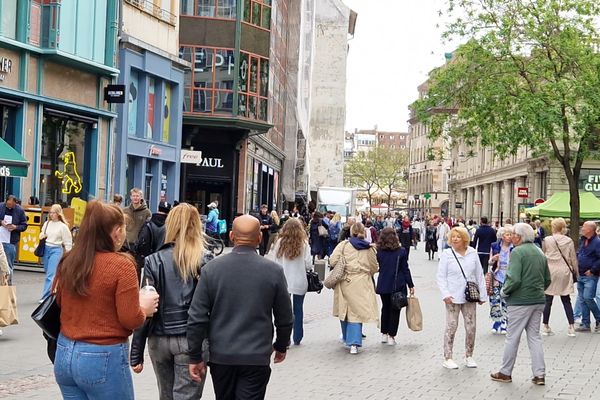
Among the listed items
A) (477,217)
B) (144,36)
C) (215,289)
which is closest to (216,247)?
(144,36)

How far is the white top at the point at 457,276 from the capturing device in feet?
39.8

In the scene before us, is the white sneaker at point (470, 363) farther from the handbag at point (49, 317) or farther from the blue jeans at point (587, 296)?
the handbag at point (49, 317)

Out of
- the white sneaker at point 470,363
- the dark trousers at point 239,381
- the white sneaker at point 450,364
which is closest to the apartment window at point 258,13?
the white sneaker at point 470,363

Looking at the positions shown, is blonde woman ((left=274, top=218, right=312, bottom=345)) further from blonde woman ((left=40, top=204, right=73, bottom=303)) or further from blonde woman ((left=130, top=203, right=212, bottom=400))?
blonde woman ((left=130, top=203, right=212, bottom=400))

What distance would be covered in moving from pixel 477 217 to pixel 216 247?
64.2 m

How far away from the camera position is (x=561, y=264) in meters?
15.9

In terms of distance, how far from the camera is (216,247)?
28516 millimetres

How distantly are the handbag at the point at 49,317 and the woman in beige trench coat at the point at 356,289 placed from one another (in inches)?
316

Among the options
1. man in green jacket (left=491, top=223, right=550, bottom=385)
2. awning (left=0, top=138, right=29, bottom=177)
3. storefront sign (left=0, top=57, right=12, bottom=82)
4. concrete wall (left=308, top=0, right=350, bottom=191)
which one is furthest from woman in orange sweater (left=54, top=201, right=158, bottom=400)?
Answer: concrete wall (left=308, top=0, right=350, bottom=191)

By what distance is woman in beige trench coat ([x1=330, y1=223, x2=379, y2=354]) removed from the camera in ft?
43.4

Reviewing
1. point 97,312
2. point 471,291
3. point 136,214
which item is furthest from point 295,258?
point 97,312

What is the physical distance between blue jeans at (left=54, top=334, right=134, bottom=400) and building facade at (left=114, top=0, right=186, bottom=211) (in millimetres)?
25039

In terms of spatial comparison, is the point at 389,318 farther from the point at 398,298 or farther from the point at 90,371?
the point at 90,371

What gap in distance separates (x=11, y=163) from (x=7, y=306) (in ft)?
32.2
